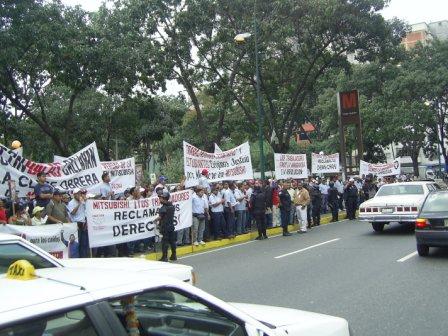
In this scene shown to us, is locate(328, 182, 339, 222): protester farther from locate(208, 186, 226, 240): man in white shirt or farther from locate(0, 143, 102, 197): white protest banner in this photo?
locate(0, 143, 102, 197): white protest banner

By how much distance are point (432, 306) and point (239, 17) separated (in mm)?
21284

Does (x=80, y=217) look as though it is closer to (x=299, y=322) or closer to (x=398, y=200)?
(x=398, y=200)

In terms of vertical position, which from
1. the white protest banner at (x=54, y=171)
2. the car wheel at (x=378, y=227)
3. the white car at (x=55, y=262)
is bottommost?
the car wheel at (x=378, y=227)

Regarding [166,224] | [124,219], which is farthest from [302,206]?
[124,219]

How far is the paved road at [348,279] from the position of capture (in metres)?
6.86

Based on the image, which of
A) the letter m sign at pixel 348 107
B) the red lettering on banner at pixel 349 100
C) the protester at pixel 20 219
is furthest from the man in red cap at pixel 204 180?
the red lettering on banner at pixel 349 100

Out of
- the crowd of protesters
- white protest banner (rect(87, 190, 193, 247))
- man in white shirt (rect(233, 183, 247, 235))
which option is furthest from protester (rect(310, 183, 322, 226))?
white protest banner (rect(87, 190, 193, 247))

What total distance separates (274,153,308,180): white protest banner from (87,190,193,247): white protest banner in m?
6.54

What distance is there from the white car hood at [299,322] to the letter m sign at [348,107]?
30.1 meters

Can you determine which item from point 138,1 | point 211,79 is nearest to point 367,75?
point 211,79

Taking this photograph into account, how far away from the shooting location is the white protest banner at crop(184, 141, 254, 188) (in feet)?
53.6

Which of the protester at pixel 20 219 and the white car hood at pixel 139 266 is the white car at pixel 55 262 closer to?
the white car hood at pixel 139 266

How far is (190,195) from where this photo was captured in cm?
1523

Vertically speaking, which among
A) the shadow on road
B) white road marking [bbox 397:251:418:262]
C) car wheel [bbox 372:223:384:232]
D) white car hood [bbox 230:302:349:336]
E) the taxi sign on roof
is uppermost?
the taxi sign on roof
